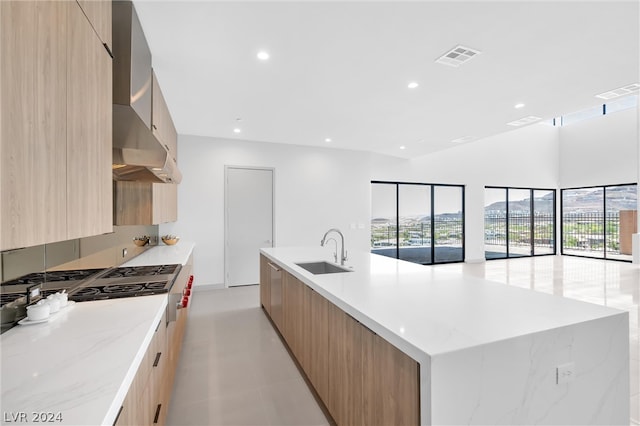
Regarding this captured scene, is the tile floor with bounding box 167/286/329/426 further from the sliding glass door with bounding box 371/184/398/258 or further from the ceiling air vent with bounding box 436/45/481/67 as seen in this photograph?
the sliding glass door with bounding box 371/184/398/258

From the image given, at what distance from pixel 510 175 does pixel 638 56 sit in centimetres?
636

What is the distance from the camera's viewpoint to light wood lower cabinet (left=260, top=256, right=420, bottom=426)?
1240 mm

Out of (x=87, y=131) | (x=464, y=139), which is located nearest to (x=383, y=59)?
(x=87, y=131)

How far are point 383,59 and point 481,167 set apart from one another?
6629 mm

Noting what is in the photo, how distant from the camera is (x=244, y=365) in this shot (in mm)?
2717

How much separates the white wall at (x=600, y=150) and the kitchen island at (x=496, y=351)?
876 cm

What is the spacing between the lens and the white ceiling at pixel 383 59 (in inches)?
83.4

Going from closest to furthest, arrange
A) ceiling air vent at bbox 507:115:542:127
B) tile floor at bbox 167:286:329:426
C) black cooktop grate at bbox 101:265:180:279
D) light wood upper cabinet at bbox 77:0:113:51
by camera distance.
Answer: light wood upper cabinet at bbox 77:0:113:51, tile floor at bbox 167:286:329:426, black cooktop grate at bbox 101:265:180:279, ceiling air vent at bbox 507:115:542:127

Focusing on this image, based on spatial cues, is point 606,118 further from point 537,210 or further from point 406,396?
point 406,396

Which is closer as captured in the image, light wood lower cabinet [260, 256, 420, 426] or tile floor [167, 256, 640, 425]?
light wood lower cabinet [260, 256, 420, 426]

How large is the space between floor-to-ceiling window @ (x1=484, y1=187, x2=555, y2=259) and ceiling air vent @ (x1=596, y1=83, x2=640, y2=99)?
4.88m

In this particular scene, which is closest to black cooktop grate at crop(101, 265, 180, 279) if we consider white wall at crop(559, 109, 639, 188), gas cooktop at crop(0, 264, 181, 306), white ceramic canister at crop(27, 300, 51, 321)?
gas cooktop at crop(0, 264, 181, 306)

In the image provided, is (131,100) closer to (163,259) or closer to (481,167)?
(163,259)

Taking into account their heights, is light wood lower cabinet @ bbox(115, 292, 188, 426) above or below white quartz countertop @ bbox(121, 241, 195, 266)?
below
